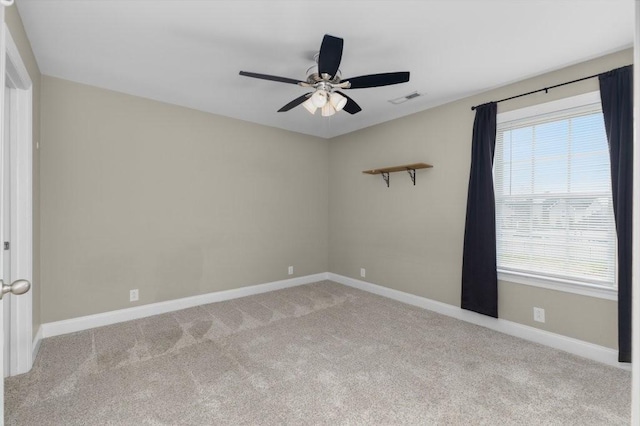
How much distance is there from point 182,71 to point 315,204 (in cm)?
293

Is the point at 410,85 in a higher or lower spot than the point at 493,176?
higher

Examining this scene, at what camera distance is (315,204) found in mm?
5312

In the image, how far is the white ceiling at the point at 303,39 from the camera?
2.07 meters

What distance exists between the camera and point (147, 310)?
359cm

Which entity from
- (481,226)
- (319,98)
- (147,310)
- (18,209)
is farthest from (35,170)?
(481,226)

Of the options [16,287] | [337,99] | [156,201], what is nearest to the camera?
[16,287]

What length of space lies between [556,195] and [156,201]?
13.9 ft

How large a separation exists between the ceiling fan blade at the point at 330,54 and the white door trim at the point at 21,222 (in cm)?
222

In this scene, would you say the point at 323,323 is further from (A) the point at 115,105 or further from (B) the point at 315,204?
(A) the point at 115,105

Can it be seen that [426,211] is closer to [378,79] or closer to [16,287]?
[378,79]

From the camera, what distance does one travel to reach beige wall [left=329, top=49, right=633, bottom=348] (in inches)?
110

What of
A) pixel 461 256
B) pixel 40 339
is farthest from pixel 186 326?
pixel 461 256

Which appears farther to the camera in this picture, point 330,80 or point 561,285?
point 561,285

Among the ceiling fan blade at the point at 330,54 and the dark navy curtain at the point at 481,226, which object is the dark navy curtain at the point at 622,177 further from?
the ceiling fan blade at the point at 330,54
